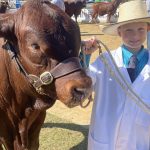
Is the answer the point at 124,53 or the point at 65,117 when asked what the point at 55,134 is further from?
the point at 124,53

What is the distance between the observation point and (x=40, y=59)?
246 centimetres

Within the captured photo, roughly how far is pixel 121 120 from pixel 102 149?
0.28 meters

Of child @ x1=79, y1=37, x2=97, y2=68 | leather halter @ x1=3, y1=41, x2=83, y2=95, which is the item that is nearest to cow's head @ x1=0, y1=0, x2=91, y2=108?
leather halter @ x1=3, y1=41, x2=83, y2=95

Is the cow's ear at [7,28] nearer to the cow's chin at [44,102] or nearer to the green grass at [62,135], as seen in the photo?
the cow's chin at [44,102]

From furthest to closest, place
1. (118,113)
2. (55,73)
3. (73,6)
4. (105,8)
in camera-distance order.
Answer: (105,8)
(73,6)
(118,113)
(55,73)

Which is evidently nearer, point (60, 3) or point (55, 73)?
point (55, 73)

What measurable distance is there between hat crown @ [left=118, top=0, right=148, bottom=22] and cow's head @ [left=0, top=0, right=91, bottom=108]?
54 centimetres

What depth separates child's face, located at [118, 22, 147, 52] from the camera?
113 inches

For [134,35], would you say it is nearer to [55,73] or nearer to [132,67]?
[132,67]

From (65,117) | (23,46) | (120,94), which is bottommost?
(65,117)

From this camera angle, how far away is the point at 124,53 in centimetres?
295

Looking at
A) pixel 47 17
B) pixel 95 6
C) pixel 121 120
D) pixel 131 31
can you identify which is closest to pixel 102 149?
pixel 121 120

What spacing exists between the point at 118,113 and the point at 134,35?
605mm

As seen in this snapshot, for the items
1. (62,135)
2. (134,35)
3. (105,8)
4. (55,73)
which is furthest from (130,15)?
(105,8)
